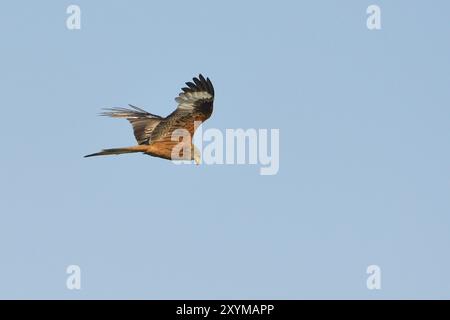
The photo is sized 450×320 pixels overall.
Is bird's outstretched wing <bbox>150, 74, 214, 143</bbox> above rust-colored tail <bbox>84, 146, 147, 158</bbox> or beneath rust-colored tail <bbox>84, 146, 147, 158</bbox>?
above

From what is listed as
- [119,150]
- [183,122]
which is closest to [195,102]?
[183,122]

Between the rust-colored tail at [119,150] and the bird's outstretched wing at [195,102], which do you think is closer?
the rust-colored tail at [119,150]

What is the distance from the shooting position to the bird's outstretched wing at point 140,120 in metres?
21.4

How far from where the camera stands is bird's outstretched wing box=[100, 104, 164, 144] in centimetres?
2144

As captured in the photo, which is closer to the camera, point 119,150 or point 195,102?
point 119,150

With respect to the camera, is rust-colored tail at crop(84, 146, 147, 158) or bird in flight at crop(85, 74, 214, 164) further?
bird in flight at crop(85, 74, 214, 164)

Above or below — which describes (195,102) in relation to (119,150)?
above

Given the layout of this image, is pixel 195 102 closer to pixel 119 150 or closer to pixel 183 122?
pixel 183 122

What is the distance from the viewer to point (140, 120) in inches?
859

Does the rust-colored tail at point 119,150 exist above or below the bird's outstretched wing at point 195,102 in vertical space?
below

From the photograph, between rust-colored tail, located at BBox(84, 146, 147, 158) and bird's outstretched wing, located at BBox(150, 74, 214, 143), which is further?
bird's outstretched wing, located at BBox(150, 74, 214, 143)

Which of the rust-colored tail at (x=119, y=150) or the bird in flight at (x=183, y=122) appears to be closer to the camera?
the rust-colored tail at (x=119, y=150)
